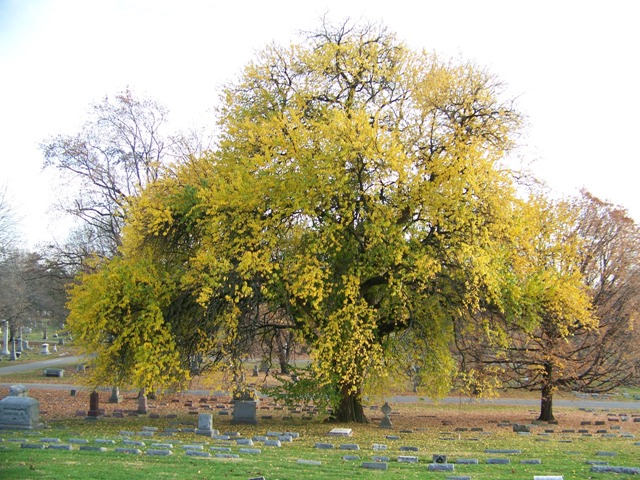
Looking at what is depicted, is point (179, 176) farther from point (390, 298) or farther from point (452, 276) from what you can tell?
point (452, 276)

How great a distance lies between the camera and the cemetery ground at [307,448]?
1005cm

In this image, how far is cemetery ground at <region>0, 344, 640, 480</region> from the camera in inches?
396

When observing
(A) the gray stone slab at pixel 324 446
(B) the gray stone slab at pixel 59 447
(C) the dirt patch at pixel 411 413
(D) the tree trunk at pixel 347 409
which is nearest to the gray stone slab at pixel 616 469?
(A) the gray stone slab at pixel 324 446

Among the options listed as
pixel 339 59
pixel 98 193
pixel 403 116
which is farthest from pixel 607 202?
pixel 98 193

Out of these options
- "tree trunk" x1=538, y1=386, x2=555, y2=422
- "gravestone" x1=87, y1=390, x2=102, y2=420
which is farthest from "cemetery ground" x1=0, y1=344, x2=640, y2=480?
"tree trunk" x1=538, y1=386, x2=555, y2=422

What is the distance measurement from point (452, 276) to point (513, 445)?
513cm

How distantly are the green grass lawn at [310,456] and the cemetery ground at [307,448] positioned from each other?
0.02 metres

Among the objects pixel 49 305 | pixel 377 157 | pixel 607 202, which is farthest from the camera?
pixel 49 305

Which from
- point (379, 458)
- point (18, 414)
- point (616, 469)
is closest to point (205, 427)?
point (18, 414)

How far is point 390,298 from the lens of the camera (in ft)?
65.4

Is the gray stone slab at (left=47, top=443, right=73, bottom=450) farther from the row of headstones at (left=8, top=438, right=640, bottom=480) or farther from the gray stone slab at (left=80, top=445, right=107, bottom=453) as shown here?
the gray stone slab at (left=80, top=445, right=107, bottom=453)

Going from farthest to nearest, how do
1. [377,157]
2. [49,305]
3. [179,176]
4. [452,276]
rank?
1. [49,305]
2. [179,176]
3. [452,276]
4. [377,157]

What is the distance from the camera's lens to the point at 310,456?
40.8ft

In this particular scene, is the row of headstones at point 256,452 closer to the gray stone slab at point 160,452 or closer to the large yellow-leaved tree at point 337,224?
the gray stone slab at point 160,452
